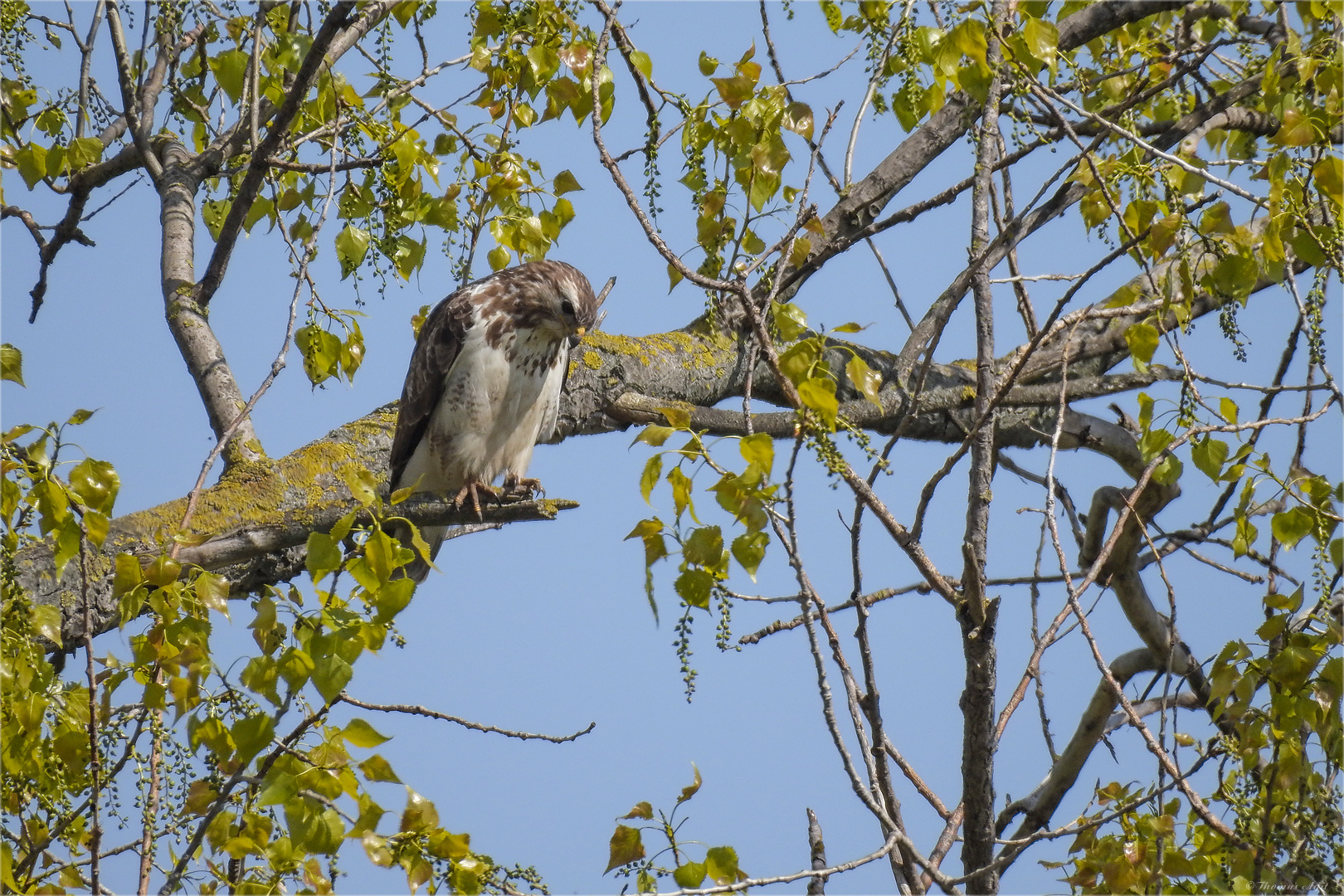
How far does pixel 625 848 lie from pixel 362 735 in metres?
0.63

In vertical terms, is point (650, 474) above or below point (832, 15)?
below

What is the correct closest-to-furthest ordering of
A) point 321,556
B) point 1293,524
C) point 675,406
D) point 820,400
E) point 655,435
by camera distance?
point 820,400 → point 655,435 → point 321,556 → point 1293,524 → point 675,406

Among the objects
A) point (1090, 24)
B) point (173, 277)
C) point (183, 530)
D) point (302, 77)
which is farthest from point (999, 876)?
point (173, 277)

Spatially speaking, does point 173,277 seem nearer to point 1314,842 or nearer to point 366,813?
point 366,813

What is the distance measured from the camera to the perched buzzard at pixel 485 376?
4742 millimetres

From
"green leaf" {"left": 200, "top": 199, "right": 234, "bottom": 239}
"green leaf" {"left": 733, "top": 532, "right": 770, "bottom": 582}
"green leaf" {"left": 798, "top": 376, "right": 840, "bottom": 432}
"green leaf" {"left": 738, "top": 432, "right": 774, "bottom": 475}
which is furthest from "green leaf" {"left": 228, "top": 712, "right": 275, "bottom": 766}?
"green leaf" {"left": 200, "top": 199, "right": 234, "bottom": 239}

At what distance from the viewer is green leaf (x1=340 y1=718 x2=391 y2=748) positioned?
2.52 metres

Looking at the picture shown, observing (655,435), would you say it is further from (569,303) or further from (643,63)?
(569,303)

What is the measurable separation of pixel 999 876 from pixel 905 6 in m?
2.12

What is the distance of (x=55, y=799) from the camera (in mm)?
2639

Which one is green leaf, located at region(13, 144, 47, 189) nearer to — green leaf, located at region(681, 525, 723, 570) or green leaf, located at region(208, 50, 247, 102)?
green leaf, located at region(208, 50, 247, 102)

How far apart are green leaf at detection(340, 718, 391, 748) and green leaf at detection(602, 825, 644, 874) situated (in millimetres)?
564

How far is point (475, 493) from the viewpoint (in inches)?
184

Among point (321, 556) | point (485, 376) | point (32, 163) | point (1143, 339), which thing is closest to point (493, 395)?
point (485, 376)
